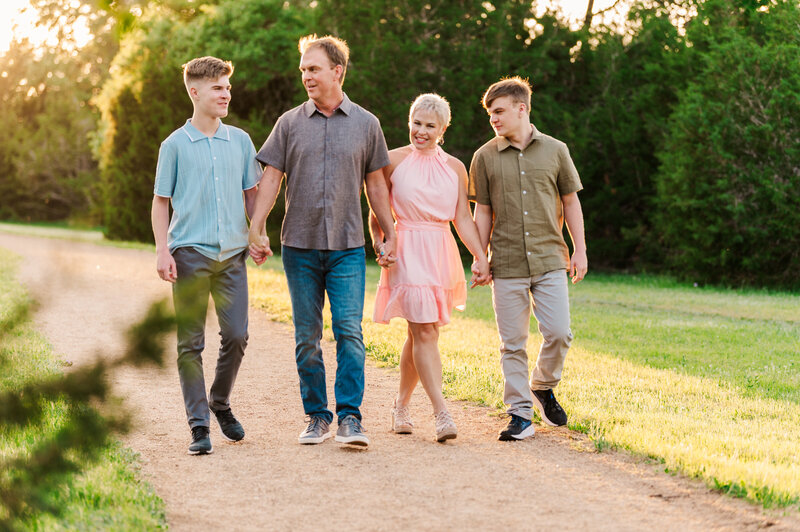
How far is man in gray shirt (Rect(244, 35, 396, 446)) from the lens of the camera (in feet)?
17.0

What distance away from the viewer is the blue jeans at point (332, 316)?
519 centimetres

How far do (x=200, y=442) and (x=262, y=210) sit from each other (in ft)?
4.45

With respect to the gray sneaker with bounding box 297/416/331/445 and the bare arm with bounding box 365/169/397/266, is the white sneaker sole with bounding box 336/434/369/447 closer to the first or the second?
the gray sneaker with bounding box 297/416/331/445

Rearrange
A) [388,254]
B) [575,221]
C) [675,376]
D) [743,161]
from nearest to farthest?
[388,254], [575,221], [675,376], [743,161]

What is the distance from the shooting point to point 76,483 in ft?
12.4

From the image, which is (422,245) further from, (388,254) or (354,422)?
(354,422)

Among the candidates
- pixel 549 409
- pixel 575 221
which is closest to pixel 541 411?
pixel 549 409

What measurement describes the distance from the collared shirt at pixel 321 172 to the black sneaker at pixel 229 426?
106 centimetres

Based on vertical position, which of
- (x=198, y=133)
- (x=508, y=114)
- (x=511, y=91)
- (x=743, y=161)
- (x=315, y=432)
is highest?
(x=511, y=91)

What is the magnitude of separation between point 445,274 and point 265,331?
5.09m

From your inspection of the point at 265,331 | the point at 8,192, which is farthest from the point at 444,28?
the point at 8,192

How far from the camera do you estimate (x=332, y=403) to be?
20.9 ft

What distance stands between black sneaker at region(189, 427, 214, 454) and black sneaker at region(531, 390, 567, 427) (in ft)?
6.77

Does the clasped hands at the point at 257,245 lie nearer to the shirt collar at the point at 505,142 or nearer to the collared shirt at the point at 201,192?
the collared shirt at the point at 201,192
